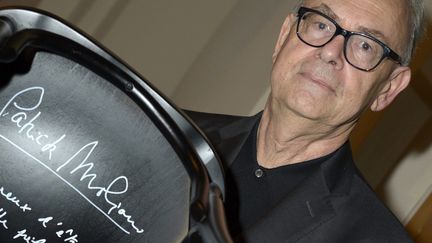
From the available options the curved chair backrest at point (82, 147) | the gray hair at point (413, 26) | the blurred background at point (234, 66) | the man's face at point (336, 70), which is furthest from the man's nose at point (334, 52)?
the blurred background at point (234, 66)

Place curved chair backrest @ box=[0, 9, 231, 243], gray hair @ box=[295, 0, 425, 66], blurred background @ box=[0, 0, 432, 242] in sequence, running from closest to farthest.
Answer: curved chair backrest @ box=[0, 9, 231, 243], gray hair @ box=[295, 0, 425, 66], blurred background @ box=[0, 0, 432, 242]

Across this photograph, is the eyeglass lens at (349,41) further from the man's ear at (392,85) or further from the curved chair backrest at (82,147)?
the curved chair backrest at (82,147)

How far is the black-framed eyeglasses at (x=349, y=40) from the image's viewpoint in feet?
3.27

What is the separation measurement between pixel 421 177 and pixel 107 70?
6.03 ft

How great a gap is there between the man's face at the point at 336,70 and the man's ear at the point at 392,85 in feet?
0.10

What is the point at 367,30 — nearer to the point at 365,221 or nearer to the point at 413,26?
the point at 413,26

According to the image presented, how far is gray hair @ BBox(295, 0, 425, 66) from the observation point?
1059 mm

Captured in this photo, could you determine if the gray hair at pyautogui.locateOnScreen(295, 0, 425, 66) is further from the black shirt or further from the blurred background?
the blurred background

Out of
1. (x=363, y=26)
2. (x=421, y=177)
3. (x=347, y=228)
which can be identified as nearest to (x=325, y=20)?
(x=363, y=26)

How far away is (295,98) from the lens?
98 cm

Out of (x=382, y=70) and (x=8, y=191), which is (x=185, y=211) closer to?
(x=8, y=191)
